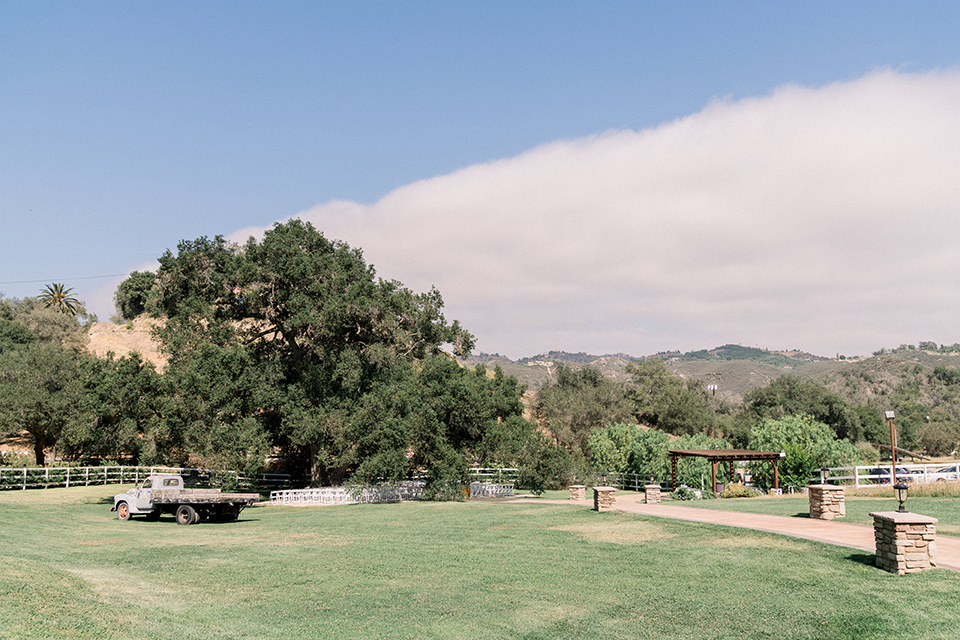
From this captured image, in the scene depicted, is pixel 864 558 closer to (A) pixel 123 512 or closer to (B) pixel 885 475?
(B) pixel 885 475

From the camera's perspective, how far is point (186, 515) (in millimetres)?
22688

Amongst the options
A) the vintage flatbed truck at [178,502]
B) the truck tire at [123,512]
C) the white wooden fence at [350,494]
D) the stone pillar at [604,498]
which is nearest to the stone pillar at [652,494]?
the stone pillar at [604,498]

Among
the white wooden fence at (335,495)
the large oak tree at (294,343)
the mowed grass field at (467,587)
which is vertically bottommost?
the white wooden fence at (335,495)

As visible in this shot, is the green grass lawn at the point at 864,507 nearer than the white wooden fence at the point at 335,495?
Yes

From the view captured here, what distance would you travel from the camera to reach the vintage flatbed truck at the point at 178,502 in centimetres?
2272

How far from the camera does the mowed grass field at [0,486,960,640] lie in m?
8.65

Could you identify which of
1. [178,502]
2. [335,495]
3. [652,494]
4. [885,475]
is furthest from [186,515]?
[885,475]

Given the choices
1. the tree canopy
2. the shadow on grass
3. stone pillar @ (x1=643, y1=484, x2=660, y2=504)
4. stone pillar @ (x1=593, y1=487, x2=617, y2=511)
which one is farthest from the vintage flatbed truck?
the shadow on grass

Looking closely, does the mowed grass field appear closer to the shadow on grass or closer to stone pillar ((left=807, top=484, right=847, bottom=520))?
the shadow on grass

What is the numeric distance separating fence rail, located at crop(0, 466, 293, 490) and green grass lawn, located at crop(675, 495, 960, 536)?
23.3 m

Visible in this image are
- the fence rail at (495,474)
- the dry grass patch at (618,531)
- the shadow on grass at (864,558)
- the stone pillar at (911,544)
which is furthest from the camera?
the fence rail at (495,474)

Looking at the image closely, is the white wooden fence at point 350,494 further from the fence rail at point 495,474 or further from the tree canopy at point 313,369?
the fence rail at point 495,474

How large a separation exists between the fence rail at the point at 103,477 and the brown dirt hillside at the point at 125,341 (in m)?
36.4

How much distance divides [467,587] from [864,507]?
15432mm
